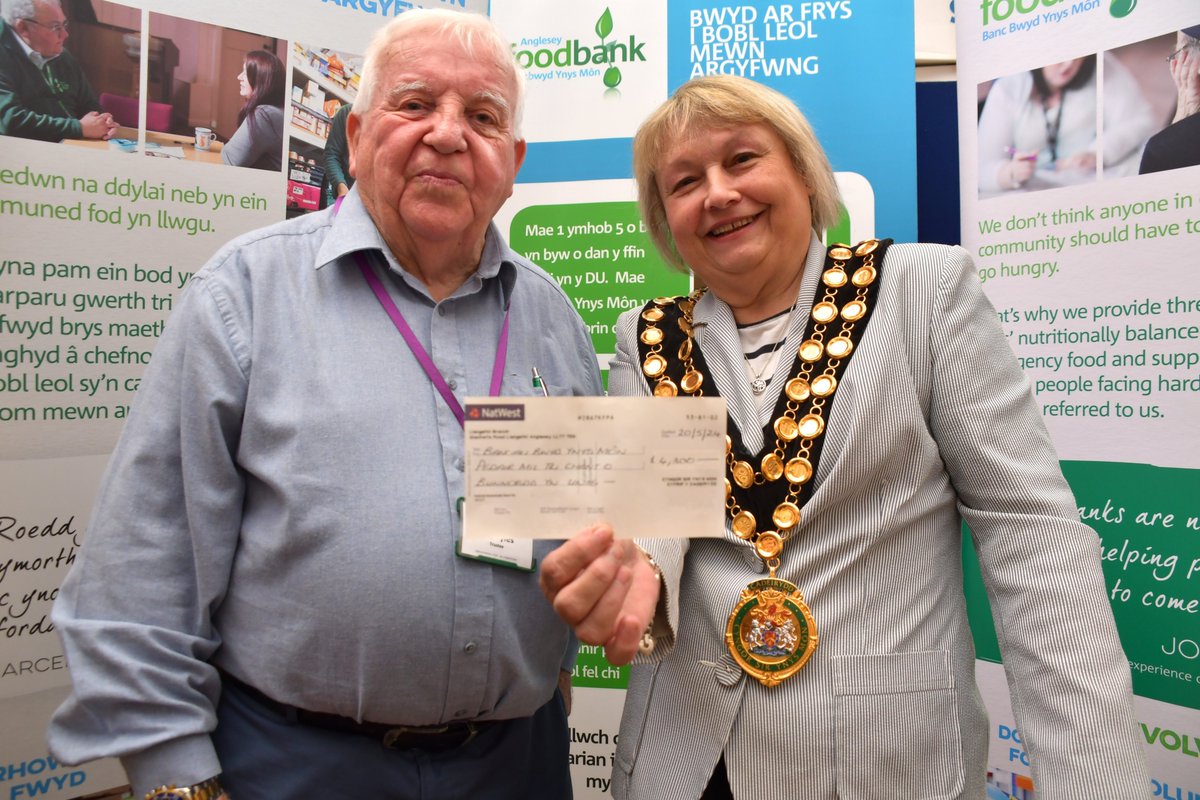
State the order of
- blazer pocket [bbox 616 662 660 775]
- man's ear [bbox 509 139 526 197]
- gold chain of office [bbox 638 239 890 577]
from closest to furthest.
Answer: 1. gold chain of office [bbox 638 239 890 577]
2. blazer pocket [bbox 616 662 660 775]
3. man's ear [bbox 509 139 526 197]

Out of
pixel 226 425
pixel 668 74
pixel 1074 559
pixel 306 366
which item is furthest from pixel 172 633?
pixel 668 74

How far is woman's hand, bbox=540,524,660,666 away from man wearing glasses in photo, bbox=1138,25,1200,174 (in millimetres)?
2327

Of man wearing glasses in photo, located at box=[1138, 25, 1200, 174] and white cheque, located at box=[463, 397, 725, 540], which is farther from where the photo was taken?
man wearing glasses in photo, located at box=[1138, 25, 1200, 174]

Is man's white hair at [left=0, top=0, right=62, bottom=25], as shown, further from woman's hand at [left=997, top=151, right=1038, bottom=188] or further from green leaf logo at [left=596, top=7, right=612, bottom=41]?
woman's hand at [left=997, top=151, right=1038, bottom=188]

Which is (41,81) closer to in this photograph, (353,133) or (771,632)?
(353,133)

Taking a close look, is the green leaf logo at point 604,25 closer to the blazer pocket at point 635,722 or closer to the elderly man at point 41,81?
the elderly man at point 41,81

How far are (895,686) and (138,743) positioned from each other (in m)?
1.25

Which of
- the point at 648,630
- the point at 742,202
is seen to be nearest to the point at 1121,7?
the point at 742,202

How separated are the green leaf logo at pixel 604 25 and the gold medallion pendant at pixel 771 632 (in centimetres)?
244

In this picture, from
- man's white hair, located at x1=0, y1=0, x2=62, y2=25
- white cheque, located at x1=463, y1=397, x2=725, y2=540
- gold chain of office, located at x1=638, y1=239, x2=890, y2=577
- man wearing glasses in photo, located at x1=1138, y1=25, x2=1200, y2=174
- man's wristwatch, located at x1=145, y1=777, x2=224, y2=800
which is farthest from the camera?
man wearing glasses in photo, located at x1=1138, y1=25, x2=1200, y2=174

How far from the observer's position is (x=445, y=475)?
1.47 metres

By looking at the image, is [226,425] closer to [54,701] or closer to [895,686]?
[895,686]

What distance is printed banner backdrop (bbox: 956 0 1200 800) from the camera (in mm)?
2525

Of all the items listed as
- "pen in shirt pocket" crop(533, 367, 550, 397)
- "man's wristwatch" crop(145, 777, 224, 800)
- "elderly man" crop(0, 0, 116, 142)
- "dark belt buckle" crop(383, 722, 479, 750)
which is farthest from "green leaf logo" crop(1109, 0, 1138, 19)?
"man's wristwatch" crop(145, 777, 224, 800)
